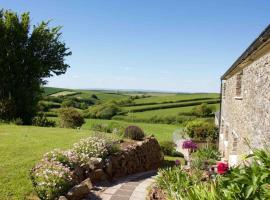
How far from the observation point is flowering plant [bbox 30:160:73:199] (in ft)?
26.7

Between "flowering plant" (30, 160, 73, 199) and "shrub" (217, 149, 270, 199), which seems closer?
"shrub" (217, 149, 270, 199)

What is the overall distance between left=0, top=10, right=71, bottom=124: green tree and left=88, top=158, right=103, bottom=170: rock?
1538 cm

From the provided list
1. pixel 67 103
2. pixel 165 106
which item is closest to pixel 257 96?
pixel 165 106

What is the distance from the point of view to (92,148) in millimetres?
12250

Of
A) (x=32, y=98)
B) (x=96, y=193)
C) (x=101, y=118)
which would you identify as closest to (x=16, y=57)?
(x=32, y=98)

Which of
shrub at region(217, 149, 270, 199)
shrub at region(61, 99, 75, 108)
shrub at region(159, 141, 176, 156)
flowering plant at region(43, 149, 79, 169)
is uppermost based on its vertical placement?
shrub at region(217, 149, 270, 199)

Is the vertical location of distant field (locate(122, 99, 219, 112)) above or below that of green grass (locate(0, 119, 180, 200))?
below

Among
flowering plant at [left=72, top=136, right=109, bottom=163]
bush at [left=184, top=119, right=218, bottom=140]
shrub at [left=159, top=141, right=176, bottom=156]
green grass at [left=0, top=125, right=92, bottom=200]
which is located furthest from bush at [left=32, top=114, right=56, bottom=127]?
flowering plant at [left=72, top=136, right=109, bottom=163]

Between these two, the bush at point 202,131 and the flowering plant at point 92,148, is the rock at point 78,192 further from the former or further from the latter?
the bush at point 202,131

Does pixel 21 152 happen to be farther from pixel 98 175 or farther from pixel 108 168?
pixel 108 168

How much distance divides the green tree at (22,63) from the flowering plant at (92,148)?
47.1ft

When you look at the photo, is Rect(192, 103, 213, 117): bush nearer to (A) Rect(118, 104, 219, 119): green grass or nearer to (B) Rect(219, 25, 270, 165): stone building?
(A) Rect(118, 104, 219, 119): green grass

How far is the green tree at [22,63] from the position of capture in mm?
25620

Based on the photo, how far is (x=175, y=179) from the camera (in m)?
9.53
